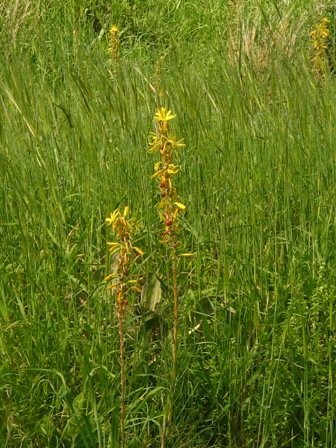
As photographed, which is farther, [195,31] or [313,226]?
[195,31]

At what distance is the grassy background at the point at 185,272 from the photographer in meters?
2.33

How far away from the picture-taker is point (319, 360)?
2.49 metres

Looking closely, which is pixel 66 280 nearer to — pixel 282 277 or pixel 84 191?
pixel 84 191

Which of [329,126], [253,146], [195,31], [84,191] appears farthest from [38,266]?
[195,31]

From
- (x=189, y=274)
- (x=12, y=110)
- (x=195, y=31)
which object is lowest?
(x=195, y=31)

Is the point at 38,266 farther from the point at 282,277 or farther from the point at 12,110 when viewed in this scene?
the point at 12,110

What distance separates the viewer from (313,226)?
2.70 meters

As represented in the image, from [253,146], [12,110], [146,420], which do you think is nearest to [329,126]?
[253,146]

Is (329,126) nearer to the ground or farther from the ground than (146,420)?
farther from the ground

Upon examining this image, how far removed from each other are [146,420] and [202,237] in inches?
24.5

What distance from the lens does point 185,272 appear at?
8.63 feet

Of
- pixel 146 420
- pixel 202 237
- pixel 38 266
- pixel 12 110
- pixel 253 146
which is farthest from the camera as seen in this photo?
pixel 12 110

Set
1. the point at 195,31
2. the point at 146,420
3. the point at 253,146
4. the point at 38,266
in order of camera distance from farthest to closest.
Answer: the point at 195,31 → the point at 253,146 → the point at 38,266 → the point at 146,420

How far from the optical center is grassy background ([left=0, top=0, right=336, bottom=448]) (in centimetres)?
233
